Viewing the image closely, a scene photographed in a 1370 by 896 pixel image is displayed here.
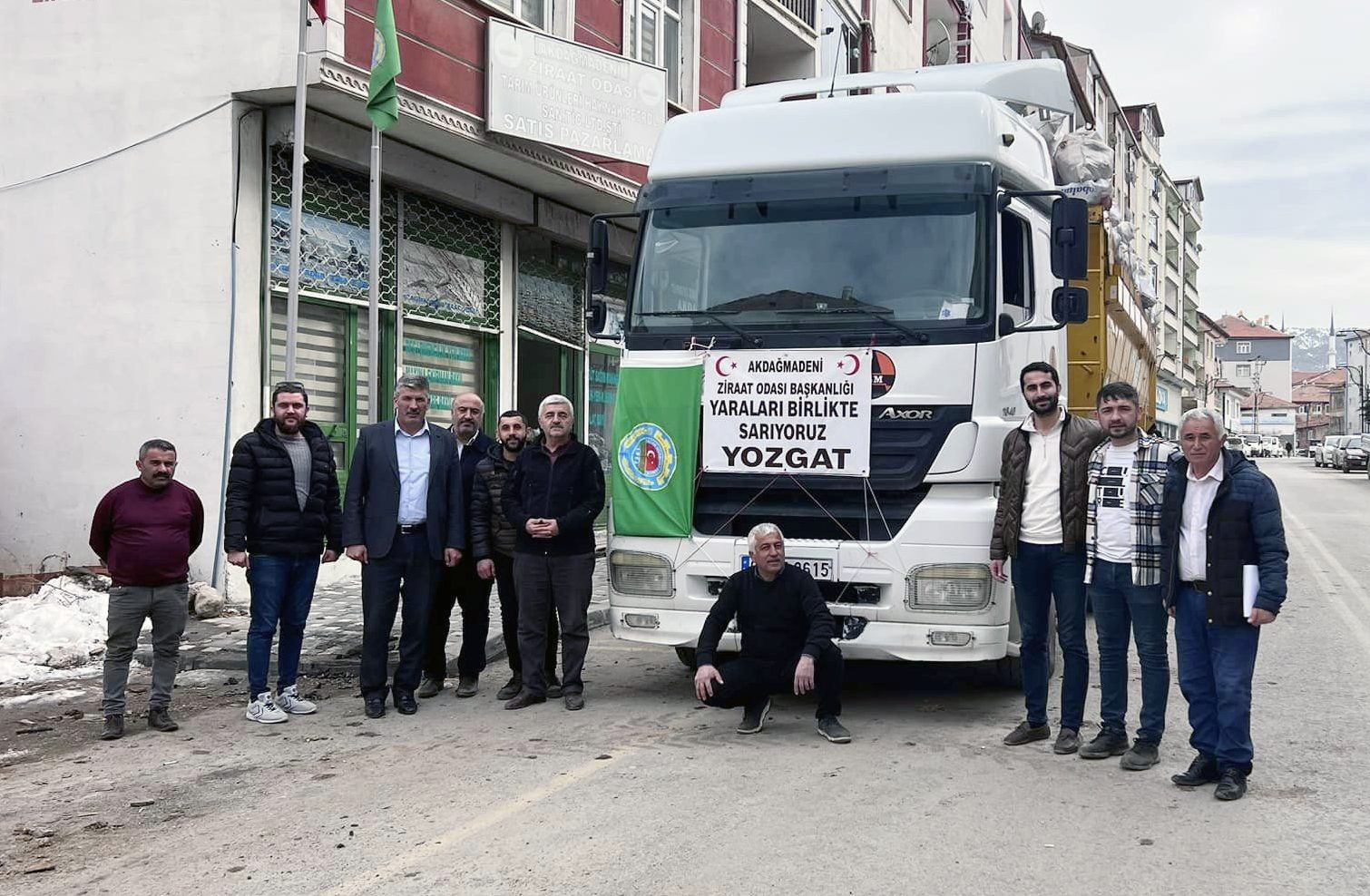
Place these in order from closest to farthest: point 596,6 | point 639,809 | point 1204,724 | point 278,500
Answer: point 639,809 < point 1204,724 < point 278,500 < point 596,6

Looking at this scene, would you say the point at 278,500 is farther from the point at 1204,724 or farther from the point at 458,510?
the point at 1204,724

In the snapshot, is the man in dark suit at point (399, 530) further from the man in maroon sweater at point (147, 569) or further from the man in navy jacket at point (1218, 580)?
the man in navy jacket at point (1218, 580)

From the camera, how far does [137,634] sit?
7117 millimetres

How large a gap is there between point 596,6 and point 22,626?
32.3ft

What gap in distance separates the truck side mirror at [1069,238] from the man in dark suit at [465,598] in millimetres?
3542

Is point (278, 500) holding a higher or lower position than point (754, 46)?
lower

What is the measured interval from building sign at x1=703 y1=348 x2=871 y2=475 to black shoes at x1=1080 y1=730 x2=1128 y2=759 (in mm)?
1796

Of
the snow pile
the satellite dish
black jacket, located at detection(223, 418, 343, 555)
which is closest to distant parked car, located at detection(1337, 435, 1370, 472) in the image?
the satellite dish

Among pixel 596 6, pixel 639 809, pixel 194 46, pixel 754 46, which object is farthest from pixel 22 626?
pixel 754 46

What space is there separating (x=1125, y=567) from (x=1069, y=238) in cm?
190

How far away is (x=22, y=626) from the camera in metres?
9.37

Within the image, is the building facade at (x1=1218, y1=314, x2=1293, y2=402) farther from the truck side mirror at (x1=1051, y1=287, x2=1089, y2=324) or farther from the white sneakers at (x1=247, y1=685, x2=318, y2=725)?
the white sneakers at (x1=247, y1=685, x2=318, y2=725)

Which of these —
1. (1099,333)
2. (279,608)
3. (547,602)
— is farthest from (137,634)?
(1099,333)

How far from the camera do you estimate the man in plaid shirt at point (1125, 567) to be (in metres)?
6.06
